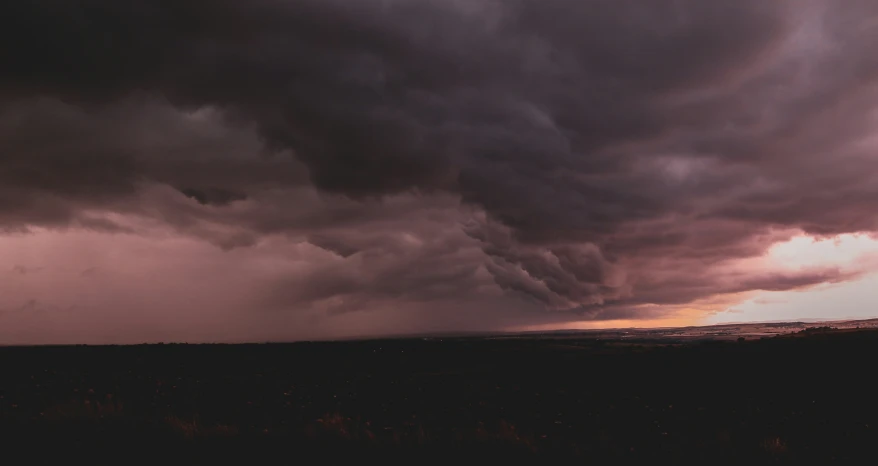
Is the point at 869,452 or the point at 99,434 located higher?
the point at 99,434

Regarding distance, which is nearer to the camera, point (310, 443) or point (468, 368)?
point (310, 443)

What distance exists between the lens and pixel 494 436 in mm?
11227

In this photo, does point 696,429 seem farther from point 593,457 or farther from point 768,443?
point 593,457

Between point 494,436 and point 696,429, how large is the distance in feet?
20.2

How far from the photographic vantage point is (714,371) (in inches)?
1210

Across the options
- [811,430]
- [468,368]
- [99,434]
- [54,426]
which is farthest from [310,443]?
[468,368]

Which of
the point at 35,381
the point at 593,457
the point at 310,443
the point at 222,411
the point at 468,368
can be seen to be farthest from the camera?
the point at 468,368

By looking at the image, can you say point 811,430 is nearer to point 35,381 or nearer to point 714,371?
point 714,371

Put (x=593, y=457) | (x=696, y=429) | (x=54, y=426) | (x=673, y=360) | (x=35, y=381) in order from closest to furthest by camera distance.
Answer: (x=593, y=457) < (x=54, y=426) < (x=696, y=429) < (x=35, y=381) < (x=673, y=360)

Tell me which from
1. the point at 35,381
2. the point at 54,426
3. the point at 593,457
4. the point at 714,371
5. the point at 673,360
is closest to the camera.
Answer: the point at 593,457

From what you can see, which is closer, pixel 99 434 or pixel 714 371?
pixel 99 434

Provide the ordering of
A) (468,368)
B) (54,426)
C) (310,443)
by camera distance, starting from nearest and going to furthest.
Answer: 1. (310,443)
2. (54,426)
3. (468,368)

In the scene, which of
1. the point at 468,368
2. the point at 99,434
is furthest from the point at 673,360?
the point at 99,434

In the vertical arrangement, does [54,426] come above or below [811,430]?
above
